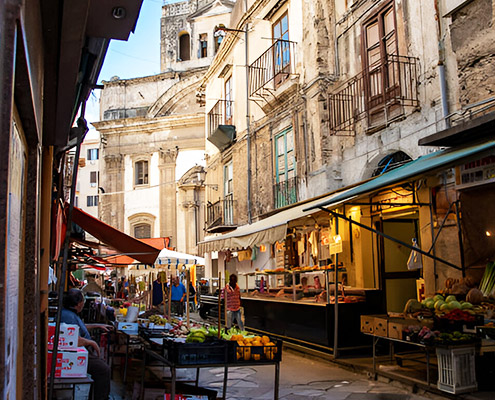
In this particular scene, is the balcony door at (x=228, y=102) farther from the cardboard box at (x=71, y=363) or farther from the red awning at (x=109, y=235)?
the cardboard box at (x=71, y=363)

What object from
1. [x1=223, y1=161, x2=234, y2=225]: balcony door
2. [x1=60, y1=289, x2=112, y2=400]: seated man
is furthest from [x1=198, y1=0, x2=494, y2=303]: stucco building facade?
[x1=60, y1=289, x2=112, y2=400]: seated man

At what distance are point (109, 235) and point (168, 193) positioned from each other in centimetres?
2508

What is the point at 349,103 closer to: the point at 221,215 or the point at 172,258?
the point at 172,258

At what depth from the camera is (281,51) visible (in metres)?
16.8

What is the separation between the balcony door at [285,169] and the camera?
16375 mm

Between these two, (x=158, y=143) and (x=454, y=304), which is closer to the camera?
(x=454, y=304)

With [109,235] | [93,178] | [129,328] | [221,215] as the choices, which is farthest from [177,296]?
[93,178]

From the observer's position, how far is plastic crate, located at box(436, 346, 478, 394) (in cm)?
704

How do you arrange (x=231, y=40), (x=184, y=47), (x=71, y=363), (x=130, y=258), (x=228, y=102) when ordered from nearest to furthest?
(x=71, y=363) < (x=130, y=258) < (x=231, y=40) < (x=228, y=102) < (x=184, y=47)

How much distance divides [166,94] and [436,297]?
2951 centimetres

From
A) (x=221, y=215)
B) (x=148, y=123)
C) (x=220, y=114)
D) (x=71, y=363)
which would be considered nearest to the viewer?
(x=71, y=363)

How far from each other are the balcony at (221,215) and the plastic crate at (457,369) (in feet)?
48.0

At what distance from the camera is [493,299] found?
827cm

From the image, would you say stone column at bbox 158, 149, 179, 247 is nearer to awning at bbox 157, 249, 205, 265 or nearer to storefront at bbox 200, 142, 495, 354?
awning at bbox 157, 249, 205, 265
